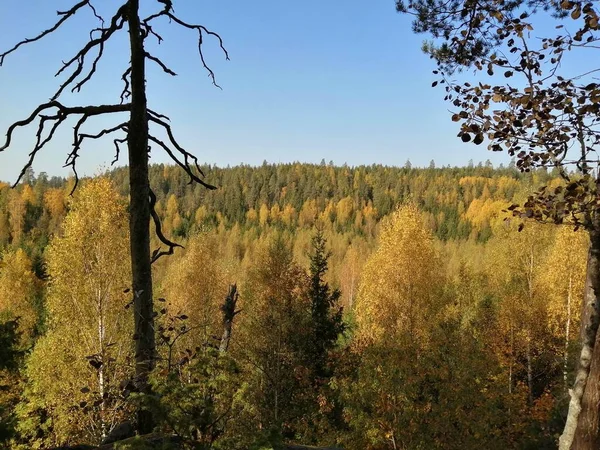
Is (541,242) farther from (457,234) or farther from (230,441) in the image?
(457,234)

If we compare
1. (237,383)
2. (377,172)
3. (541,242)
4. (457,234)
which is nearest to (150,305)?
(237,383)

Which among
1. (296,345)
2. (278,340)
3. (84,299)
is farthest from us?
(296,345)

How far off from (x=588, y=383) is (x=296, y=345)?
13.3m

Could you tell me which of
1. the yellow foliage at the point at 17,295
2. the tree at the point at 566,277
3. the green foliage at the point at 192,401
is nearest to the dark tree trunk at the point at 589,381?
the green foliage at the point at 192,401

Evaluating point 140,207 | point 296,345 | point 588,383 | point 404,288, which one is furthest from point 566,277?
point 140,207

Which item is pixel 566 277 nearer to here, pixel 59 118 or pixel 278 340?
pixel 278 340

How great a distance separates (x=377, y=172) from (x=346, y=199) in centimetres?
3846

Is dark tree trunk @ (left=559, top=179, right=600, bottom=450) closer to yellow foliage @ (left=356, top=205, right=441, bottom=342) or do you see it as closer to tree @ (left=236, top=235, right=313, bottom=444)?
yellow foliage @ (left=356, top=205, right=441, bottom=342)

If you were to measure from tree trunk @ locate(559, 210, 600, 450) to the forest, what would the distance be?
110 centimetres

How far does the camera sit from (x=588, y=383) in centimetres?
465

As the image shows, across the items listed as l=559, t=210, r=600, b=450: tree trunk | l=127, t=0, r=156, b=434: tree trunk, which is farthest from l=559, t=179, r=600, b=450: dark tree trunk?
l=127, t=0, r=156, b=434: tree trunk

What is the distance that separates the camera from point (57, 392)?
46.6 ft

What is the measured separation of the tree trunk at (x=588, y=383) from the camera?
4.54 meters

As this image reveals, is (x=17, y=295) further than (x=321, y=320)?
Yes
